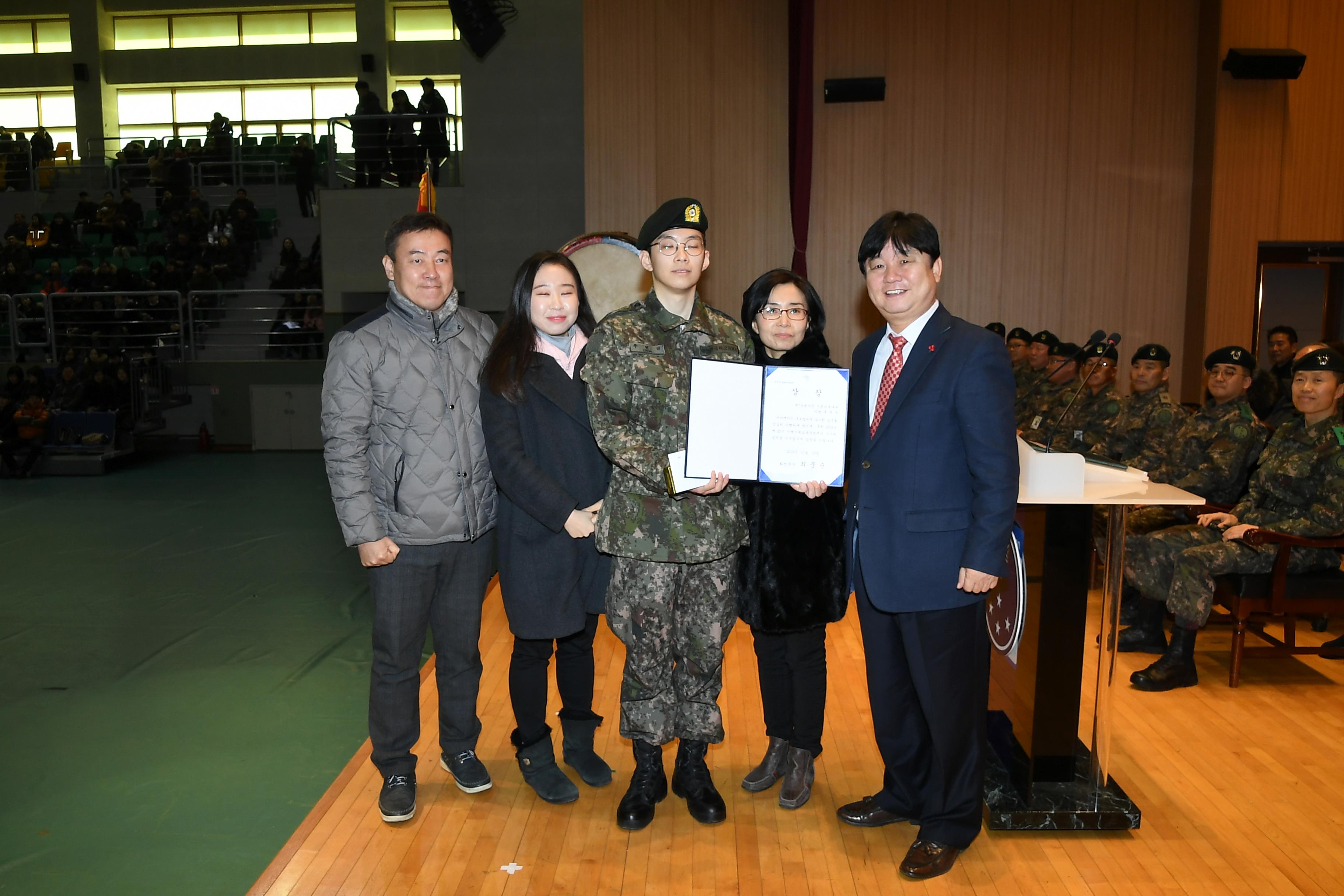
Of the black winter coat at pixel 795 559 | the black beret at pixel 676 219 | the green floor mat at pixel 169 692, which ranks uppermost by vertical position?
the black beret at pixel 676 219

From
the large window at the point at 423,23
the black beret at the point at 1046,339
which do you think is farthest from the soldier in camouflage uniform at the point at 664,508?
the large window at the point at 423,23

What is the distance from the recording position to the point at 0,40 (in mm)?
19453

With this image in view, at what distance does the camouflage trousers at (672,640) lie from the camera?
2576mm

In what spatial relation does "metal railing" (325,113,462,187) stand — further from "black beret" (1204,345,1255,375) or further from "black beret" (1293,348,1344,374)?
"black beret" (1293,348,1344,374)

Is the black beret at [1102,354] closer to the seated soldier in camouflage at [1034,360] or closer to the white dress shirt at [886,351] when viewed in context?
the seated soldier in camouflage at [1034,360]

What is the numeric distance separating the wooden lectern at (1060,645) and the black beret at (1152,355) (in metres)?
3.05

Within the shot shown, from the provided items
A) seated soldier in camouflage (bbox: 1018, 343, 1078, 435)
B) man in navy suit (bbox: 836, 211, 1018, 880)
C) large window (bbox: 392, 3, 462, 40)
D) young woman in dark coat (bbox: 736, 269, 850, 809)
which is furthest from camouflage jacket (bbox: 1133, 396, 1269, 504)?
large window (bbox: 392, 3, 462, 40)

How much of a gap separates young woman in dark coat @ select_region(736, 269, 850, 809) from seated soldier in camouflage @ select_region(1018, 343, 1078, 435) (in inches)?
170

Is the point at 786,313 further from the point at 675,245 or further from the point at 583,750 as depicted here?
the point at 583,750

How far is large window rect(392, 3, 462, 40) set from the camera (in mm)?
17812

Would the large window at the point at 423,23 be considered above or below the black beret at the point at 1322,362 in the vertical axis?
above

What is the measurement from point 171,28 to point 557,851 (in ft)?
70.7

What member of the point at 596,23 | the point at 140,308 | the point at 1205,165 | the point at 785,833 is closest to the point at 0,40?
the point at 140,308

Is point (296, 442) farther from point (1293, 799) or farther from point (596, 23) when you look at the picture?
point (1293, 799)
